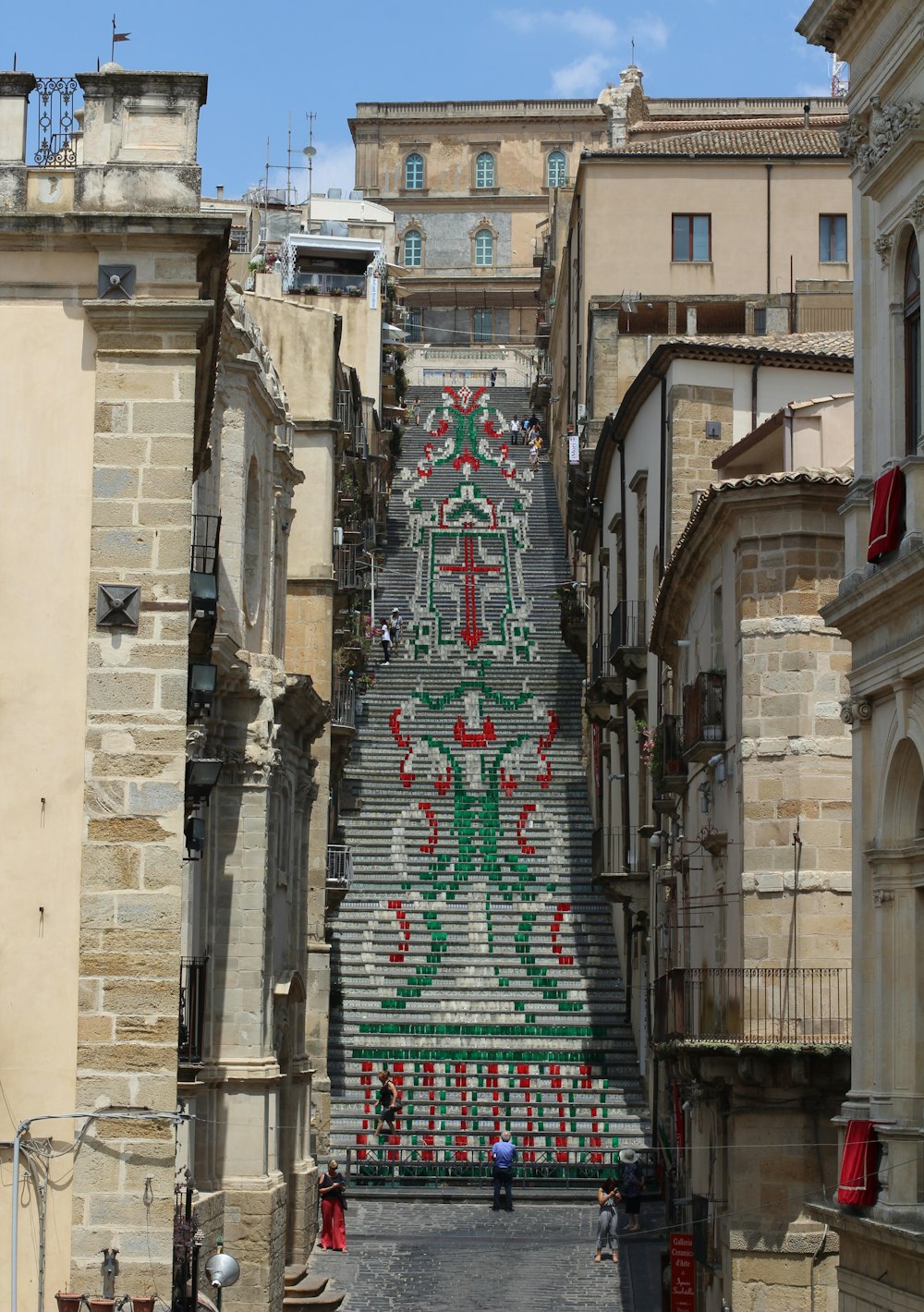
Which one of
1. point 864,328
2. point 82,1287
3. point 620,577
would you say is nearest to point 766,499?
point 864,328

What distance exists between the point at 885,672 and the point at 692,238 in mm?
40461

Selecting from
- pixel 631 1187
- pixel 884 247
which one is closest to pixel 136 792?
pixel 884 247

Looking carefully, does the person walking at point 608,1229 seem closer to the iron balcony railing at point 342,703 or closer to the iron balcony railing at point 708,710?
the iron balcony railing at point 708,710

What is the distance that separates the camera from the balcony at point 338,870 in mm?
42094

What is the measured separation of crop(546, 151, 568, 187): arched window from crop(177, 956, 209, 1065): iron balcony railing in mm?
87860

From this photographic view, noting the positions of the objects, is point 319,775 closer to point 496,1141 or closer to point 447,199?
point 496,1141

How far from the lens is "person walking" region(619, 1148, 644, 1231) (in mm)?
35062

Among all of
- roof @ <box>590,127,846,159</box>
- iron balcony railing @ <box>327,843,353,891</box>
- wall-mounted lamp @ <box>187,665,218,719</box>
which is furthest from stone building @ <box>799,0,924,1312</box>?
roof @ <box>590,127,846,159</box>

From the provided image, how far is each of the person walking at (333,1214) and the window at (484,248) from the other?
7915 cm

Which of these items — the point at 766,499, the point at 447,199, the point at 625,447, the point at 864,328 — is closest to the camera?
the point at 864,328

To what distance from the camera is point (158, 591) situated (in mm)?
17750

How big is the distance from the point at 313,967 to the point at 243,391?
1221cm

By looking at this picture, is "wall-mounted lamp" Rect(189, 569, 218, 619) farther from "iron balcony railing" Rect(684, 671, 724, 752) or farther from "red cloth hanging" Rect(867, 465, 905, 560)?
"red cloth hanging" Rect(867, 465, 905, 560)

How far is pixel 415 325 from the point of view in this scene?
106 m
